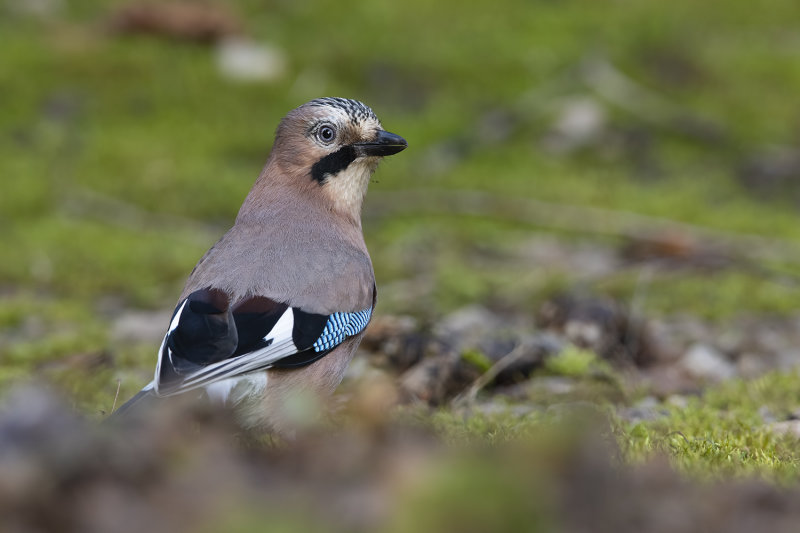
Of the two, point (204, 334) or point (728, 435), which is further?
point (728, 435)

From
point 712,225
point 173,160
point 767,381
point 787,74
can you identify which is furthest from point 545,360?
point 787,74

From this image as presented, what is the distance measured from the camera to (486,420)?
5.17m

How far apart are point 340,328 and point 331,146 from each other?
1450mm

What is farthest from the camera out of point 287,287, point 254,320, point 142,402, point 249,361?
point 287,287

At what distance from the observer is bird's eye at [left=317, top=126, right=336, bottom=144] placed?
6.14 metres

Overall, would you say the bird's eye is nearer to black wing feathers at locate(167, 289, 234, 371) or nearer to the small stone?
black wing feathers at locate(167, 289, 234, 371)

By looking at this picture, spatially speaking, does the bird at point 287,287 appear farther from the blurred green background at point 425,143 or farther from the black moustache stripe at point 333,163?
the blurred green background at point 425,143

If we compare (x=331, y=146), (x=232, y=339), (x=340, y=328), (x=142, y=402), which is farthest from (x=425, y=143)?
(x=142, y=402)

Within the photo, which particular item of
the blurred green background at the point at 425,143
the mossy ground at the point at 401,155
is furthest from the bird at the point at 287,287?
the blurred green background at the point at 425,143

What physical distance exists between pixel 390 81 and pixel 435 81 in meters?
0.64

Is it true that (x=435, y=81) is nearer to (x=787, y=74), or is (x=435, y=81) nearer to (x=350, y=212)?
(x=787, y=74)

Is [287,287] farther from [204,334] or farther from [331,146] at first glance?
[331,146]

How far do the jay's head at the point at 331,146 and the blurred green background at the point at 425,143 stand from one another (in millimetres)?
1938

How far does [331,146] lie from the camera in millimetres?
6172
